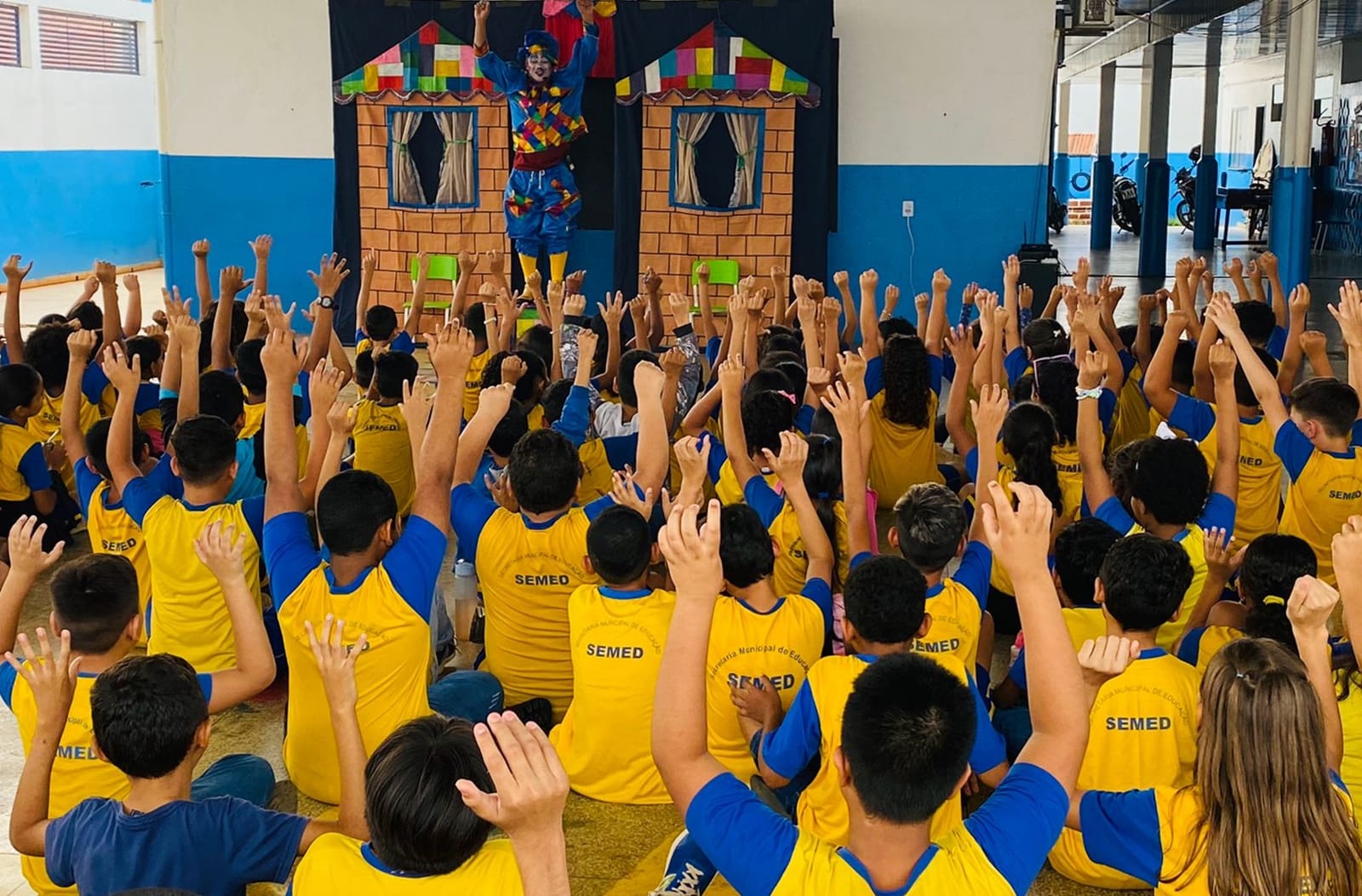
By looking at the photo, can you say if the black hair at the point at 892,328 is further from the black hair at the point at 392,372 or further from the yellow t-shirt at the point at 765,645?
the yellow t-shirt at the point at 765,645

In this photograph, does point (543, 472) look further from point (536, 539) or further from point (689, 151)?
point (689, 151)

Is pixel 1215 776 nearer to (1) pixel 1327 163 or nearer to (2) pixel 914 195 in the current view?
(2) pixel 914 195

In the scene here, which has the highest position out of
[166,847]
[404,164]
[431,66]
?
[431,66]

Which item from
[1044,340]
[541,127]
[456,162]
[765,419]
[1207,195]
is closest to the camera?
[765,419]

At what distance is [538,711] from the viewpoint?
146 inches

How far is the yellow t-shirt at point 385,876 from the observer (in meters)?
1.93

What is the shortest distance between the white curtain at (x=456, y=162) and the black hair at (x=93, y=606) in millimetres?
7958

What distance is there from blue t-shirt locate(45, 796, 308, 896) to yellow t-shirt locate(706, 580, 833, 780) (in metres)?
1.07

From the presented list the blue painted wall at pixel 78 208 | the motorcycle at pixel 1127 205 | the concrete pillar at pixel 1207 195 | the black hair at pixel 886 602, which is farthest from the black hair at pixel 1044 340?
the motorcycle at pixel 1127 205

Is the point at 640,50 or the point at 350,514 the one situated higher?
the point at 640,50

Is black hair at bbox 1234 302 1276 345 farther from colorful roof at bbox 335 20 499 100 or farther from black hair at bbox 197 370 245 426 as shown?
colorful roof at bbox 335 20 499 100

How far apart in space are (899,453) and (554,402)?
1386 millimetres

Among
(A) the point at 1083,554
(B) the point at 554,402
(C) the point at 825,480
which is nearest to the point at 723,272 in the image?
(B) the point at 554,402

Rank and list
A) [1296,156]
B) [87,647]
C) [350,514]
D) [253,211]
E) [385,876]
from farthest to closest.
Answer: [253,211]
[1296,156]
[350,514]
[87,647]
[385,876]
